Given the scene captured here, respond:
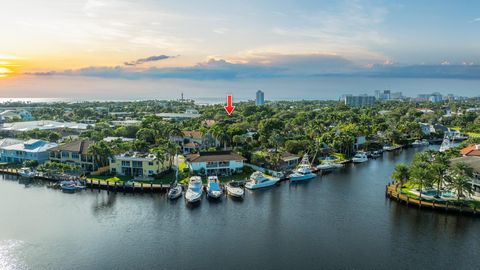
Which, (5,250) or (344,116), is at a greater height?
(344,116)

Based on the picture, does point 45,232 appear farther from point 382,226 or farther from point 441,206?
point 441,206

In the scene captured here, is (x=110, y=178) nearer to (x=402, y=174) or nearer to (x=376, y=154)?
(x=402, y=174)

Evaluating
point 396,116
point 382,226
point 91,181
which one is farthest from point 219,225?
point 396,116

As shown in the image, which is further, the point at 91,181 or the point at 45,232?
the point at 91,181

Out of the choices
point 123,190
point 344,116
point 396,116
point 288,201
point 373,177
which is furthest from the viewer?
point 396,116

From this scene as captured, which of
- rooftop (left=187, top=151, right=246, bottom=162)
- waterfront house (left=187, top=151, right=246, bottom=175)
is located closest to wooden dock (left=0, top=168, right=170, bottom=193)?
waterfront house (left=187, top=151, right=246, bottom=175)

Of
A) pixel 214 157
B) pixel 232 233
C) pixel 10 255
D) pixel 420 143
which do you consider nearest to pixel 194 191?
pixel 214 157

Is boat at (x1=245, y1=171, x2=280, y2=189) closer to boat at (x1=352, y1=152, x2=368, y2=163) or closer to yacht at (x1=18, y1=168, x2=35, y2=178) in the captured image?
boat at (x1=352, y1=152, x2=368, y2=163)
